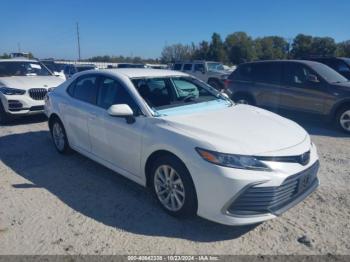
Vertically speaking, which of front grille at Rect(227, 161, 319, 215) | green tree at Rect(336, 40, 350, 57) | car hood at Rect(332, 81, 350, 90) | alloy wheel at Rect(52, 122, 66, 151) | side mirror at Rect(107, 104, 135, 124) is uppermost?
green tree at Rect(336, 40, 350, 57)

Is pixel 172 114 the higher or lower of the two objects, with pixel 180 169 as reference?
higher

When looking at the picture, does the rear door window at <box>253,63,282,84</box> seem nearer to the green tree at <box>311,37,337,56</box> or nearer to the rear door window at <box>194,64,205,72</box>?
the rear door window at <box>194,64,205,72</box>

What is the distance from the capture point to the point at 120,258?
285cm

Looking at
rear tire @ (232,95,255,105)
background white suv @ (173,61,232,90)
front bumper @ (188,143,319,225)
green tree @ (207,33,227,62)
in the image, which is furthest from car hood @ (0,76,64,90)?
green tree @ (207,33,227,62)

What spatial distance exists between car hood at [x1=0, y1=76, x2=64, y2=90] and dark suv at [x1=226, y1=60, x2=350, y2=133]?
17.1 ft

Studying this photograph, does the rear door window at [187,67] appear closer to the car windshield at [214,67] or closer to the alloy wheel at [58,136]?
the car windshield at [214,67]

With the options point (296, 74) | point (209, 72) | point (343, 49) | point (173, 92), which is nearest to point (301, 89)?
point (296, 74)

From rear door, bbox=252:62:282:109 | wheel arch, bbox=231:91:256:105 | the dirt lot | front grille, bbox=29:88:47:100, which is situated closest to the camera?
the dirt lot

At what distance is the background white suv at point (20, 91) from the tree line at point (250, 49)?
176ft

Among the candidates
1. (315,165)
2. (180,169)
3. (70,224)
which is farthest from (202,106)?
(70,224)

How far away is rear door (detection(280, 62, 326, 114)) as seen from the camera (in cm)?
777

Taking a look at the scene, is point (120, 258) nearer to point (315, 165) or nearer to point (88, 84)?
point (315, 165)

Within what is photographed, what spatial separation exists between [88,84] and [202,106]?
6.09ft

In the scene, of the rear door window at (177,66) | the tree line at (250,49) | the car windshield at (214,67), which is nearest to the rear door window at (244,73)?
the car windshield at (214,67)
